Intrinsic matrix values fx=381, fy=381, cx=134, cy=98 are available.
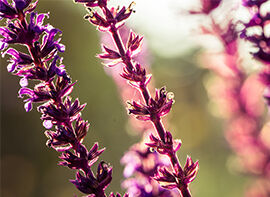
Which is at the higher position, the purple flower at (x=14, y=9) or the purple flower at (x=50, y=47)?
the purple flower at (x=14, y=9)

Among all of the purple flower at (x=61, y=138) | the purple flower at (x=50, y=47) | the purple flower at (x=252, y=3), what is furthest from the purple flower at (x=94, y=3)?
the purple flower at (x=252, y=3)

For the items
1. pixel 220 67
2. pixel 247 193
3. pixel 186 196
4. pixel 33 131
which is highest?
pixel 33 131

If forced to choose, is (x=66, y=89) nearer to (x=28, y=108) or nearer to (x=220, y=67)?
(x=28, y=108)

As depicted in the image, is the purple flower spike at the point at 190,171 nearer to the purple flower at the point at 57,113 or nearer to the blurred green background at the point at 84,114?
the purple flower at the point at 57,113

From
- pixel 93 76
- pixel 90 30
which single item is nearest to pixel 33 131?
pixel 93 76

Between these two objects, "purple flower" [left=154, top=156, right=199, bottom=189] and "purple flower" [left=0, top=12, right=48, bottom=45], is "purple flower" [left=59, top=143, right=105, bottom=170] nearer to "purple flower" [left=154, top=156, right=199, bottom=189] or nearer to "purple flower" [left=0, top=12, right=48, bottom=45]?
"purple flower" [left=154, top=156, right=199, bottom=189]

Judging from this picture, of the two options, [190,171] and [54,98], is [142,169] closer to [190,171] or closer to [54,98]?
[190,171]

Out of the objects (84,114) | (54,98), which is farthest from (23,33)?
(84,114)
